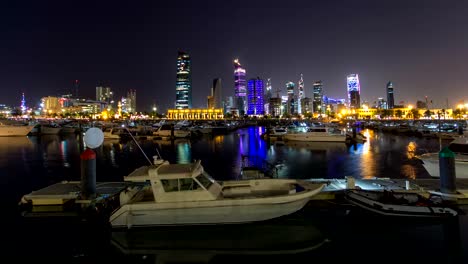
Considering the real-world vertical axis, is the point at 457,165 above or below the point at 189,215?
above

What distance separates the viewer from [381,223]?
12688 mm

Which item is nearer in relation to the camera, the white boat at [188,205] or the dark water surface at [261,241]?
the dark water surface at [261,241]

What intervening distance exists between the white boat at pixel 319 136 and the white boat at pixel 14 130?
65.0m

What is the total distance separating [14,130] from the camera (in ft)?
248

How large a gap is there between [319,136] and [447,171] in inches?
1639

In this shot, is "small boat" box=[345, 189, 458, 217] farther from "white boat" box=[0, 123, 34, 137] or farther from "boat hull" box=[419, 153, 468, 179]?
"white boat" box=[0, 123, 34, 137]

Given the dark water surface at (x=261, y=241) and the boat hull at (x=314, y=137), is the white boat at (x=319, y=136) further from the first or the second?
the dark water surface at (x=261, y=241)

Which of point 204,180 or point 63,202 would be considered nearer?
point 204,180

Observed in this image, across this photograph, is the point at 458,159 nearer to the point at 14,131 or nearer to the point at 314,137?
the point at 314,137

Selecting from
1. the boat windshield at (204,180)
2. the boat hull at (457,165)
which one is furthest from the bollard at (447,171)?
the boat windshield at (204,180)

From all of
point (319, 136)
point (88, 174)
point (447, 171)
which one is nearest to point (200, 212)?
point (88, 174)

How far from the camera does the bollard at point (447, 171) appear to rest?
45.5 feet

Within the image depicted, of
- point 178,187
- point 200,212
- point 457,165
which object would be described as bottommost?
point 200,212

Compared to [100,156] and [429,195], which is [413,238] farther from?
[100,156]
